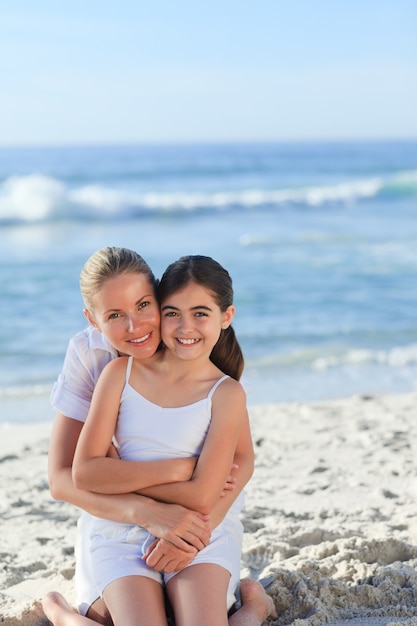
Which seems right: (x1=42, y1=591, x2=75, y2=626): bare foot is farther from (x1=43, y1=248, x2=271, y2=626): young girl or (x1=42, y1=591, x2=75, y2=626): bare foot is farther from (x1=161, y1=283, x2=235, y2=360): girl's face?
(x1=161, y1=283, x2=235, y2=360): girl's face

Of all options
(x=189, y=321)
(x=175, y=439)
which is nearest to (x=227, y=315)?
(x=189, y=321)

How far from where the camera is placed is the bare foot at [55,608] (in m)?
2.75

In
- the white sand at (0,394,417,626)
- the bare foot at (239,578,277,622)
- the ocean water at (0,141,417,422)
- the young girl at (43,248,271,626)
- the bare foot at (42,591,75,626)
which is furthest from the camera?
the ocean water at (0,141,417,422)

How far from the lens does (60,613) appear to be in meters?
2.75

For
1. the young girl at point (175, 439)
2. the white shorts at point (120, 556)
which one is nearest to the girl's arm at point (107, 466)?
the young girl at point (175, 439)

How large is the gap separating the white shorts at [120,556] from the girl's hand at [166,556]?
0.11 ft

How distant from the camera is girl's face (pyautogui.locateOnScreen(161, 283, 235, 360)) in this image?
2811 millimetres

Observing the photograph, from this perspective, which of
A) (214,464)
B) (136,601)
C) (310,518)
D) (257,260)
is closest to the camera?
(136,601)

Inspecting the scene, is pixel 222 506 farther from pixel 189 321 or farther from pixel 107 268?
pixel 107 268

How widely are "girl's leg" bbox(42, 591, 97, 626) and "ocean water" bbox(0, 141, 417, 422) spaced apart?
3289 mm

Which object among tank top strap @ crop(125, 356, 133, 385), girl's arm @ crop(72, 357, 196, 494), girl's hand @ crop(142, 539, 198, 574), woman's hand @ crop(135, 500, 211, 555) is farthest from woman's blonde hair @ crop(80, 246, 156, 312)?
girl's hand @ crop(142, 539, 198, 574)

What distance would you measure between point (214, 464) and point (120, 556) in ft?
1.40

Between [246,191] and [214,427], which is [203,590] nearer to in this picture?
[214,427]

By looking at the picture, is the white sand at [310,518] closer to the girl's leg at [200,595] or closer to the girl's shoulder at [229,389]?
the girl's leg at [200,595]
